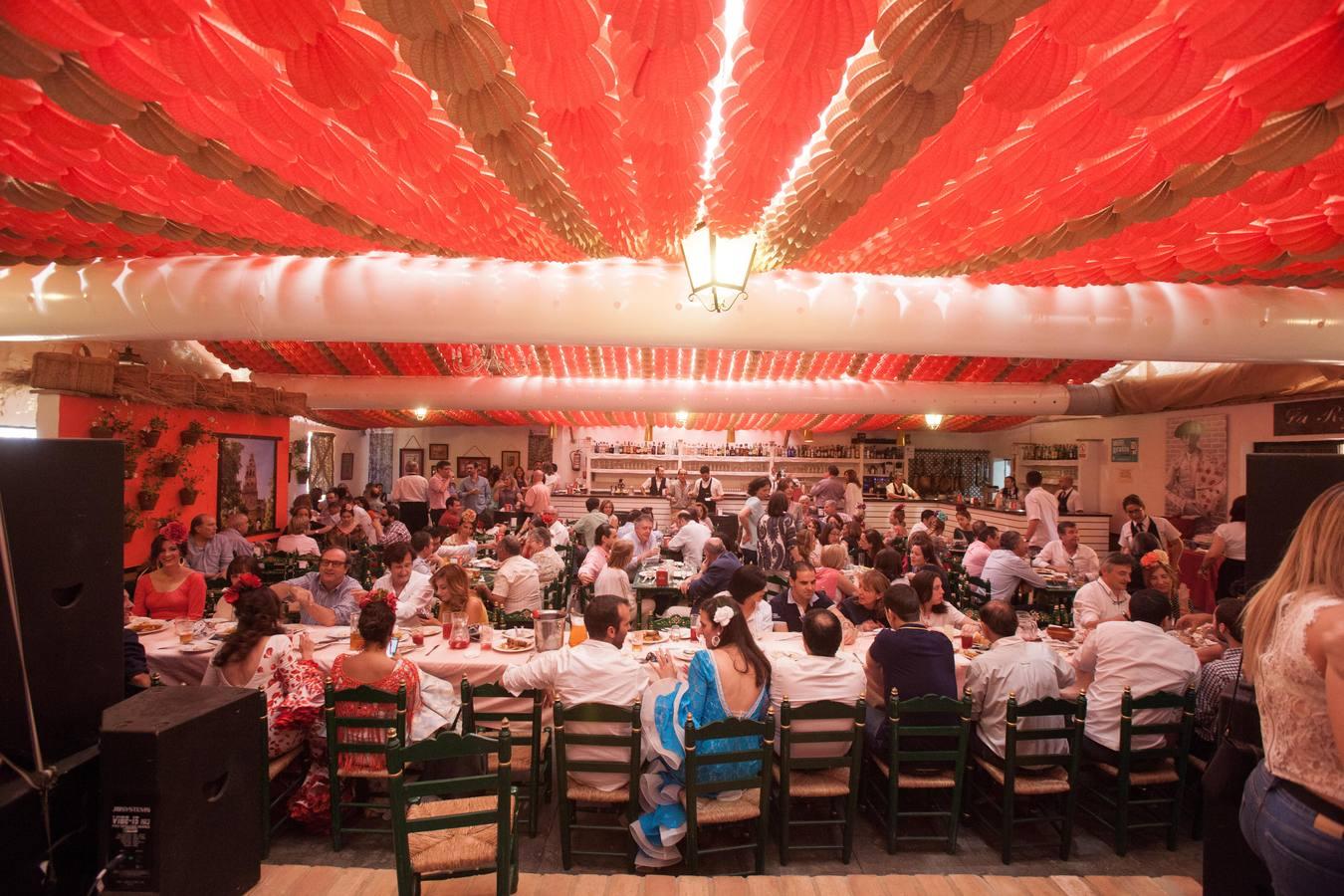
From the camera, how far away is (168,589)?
5.16 metres

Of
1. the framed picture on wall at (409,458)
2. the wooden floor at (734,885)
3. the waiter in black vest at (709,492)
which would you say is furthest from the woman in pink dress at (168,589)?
the framed picture on wall at (409,458)

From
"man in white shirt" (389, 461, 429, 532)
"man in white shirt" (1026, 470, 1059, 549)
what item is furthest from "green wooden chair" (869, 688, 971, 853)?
"man in white shirt" (389, 461, 429, 532)

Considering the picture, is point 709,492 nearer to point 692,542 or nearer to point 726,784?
point 692,542

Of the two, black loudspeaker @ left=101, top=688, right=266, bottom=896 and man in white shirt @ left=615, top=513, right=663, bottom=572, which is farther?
man in white shirt @ left=615, top=513, right=663, bottom=572

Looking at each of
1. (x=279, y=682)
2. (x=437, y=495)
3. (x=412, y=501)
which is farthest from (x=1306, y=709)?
(x=412, y=501)

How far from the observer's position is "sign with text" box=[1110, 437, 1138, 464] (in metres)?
11.5

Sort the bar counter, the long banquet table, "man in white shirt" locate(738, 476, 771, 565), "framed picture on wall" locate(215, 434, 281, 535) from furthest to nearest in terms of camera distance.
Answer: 1. the bar counter
2. "man in white shirt" locate(738, 476, 771, 565)
3. "framed picture on wall" locate(215, 434, 281, 535)
4. the long banquet table

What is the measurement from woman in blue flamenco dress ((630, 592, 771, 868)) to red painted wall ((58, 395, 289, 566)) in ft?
18.9

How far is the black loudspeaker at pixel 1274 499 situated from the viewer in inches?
98.4

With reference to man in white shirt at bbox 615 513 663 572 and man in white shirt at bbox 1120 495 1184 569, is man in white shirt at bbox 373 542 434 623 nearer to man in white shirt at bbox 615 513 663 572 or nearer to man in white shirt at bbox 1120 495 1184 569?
man in white shirt at bbox 615 513 663 572

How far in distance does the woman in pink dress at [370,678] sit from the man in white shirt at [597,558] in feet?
9.44

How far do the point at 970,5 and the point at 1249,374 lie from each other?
9482mm

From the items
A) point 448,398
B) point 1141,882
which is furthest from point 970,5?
point 448,398

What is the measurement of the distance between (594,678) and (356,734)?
3.97ft
